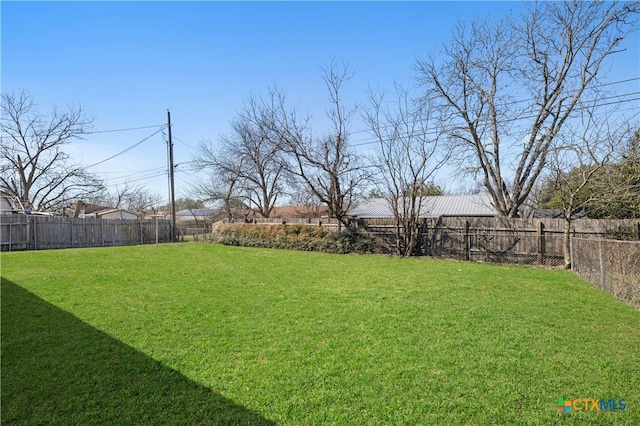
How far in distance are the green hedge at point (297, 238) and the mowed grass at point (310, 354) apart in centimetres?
771

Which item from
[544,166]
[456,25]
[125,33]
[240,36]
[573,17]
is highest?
[456,25]

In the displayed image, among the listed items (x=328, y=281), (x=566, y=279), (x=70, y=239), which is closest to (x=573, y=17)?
(x=566, y=279)

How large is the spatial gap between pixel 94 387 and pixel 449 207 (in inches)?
1018

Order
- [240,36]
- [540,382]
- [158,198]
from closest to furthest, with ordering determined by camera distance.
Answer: [540,382] < [240,36] < [158,198]

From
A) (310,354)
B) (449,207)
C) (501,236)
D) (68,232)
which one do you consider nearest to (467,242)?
(501,236)

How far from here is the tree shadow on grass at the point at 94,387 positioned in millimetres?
2439

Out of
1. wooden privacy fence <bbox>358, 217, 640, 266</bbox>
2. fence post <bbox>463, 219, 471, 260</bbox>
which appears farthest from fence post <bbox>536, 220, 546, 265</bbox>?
fence post <bbox>463, 219, 471, 260</bbox>

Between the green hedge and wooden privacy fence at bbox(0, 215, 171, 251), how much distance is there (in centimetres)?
522

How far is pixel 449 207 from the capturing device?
25828 millimetres

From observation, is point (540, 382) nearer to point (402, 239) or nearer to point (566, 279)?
point (566, 279)

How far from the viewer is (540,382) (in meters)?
2.98

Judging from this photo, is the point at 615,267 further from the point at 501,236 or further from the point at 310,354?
the point at 310,354

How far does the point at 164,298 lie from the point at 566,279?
9.00 metres

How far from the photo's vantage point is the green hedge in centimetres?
1480
